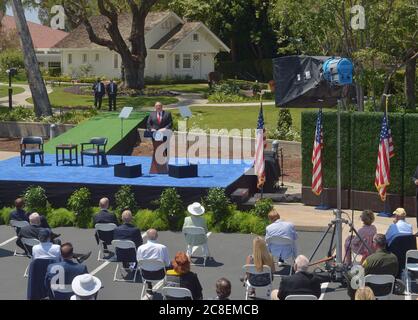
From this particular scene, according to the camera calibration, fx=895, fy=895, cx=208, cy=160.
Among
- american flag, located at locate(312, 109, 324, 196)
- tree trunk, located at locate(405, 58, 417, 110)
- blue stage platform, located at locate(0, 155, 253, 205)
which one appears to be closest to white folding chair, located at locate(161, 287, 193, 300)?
american flag, located at locate(312, 109, 324, 196)

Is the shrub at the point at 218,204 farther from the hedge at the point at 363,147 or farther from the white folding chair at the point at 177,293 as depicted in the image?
the white folding chair at the point at 177,293

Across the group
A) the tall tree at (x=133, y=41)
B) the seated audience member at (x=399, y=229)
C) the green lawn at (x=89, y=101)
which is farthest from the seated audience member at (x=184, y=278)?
the tall tree at (x=133, y=41)

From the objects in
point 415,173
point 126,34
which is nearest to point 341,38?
point 415,173

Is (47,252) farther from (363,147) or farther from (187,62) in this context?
(187,62)

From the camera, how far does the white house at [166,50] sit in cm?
6725

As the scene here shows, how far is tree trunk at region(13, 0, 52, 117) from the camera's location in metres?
40.7

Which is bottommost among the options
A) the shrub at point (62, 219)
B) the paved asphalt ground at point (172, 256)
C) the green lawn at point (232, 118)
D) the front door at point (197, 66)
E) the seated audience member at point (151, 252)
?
the paved asphalt ground at point (172, 256)

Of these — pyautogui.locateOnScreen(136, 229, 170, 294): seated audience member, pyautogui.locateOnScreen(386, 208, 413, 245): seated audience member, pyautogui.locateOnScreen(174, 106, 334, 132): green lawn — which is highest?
pyautogui.locateOnScreen(174, 106, 334, 132): green lawn

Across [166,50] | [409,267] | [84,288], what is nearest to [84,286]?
[84,288]

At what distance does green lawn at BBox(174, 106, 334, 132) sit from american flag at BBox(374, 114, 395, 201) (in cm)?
1298

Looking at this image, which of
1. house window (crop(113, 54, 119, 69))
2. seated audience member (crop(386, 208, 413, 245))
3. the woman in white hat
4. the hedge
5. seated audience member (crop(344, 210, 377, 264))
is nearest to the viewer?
seated audience member (crop(386, 208, 413, 245))

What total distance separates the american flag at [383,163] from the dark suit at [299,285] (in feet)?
27.2

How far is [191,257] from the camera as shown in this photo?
61.6 ft

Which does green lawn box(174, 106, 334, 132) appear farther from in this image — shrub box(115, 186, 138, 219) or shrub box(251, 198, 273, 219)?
shrub box(115, 186, 138, 219)
